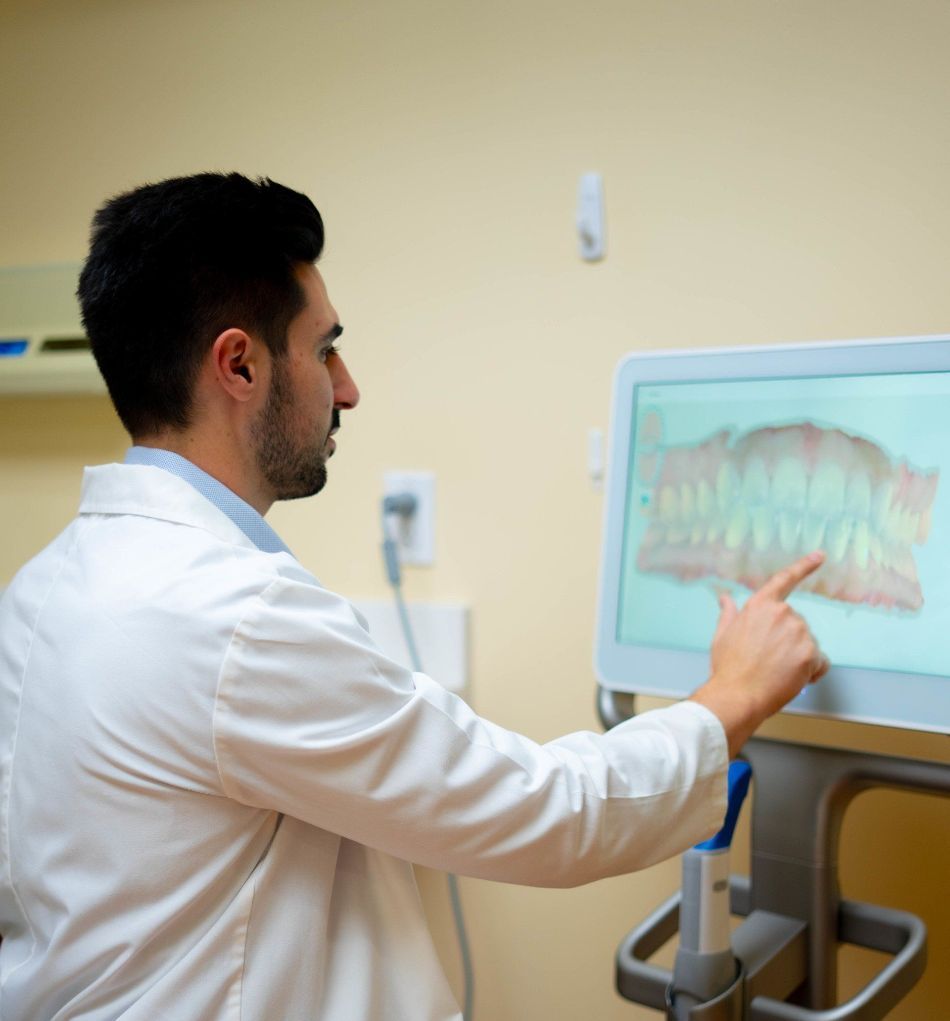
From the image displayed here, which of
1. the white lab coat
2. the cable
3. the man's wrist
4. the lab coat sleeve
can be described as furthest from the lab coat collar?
the cable

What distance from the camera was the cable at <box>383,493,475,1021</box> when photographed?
1.70 meters

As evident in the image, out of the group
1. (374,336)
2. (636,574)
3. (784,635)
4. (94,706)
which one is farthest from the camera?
(374,336)

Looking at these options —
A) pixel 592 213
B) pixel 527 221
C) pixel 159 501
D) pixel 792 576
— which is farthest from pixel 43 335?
pixel 792 576

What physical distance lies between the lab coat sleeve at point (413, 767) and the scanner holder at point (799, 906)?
184 mm

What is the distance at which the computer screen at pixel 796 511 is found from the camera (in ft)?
3.50

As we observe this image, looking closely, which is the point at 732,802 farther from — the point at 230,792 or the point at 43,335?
the point at 43,335

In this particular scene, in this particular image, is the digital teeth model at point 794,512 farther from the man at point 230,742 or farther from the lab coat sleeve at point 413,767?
the lab coat sleeve at point 413,767

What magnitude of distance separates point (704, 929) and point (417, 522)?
0.83 m

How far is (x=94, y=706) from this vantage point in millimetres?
861

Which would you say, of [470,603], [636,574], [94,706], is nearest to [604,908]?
[470,603]

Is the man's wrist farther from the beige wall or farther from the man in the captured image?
the beige wall

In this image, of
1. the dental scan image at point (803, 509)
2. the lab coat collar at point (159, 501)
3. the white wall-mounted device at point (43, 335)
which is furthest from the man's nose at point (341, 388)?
the white wall-mounted device at point (43, 335)

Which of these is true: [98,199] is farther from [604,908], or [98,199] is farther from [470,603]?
[604,908]

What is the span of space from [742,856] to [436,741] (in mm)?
808
